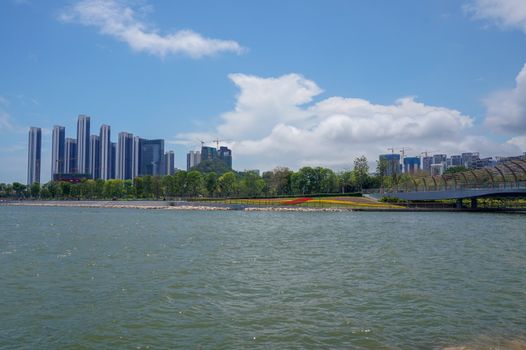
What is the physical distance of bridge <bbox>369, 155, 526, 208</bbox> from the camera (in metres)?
79.0

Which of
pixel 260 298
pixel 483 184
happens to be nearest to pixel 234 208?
pixel 483 184

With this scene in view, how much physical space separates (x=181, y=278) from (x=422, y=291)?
9787 mm

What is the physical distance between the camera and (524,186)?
254 ft

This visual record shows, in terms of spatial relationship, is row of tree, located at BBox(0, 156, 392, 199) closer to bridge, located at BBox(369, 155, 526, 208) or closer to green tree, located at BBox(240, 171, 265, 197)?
green tree, located at BBox(240, 171, 265, 197)

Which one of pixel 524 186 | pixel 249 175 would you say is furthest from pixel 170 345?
pixel 249 175

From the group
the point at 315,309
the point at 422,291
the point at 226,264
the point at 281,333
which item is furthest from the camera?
the point at 226,264

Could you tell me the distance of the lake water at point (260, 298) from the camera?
37.1 ft

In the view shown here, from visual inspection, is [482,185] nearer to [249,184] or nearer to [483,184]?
[483,184]

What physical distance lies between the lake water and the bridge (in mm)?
58805

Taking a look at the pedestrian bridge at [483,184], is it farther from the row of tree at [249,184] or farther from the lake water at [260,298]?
the lake water at [260,298]

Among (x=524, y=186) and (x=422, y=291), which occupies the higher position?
(x=524, y=186)

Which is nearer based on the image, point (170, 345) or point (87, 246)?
point (170, 345)

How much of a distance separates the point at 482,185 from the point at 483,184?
35 cm

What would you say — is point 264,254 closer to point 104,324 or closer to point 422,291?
point 422,291
